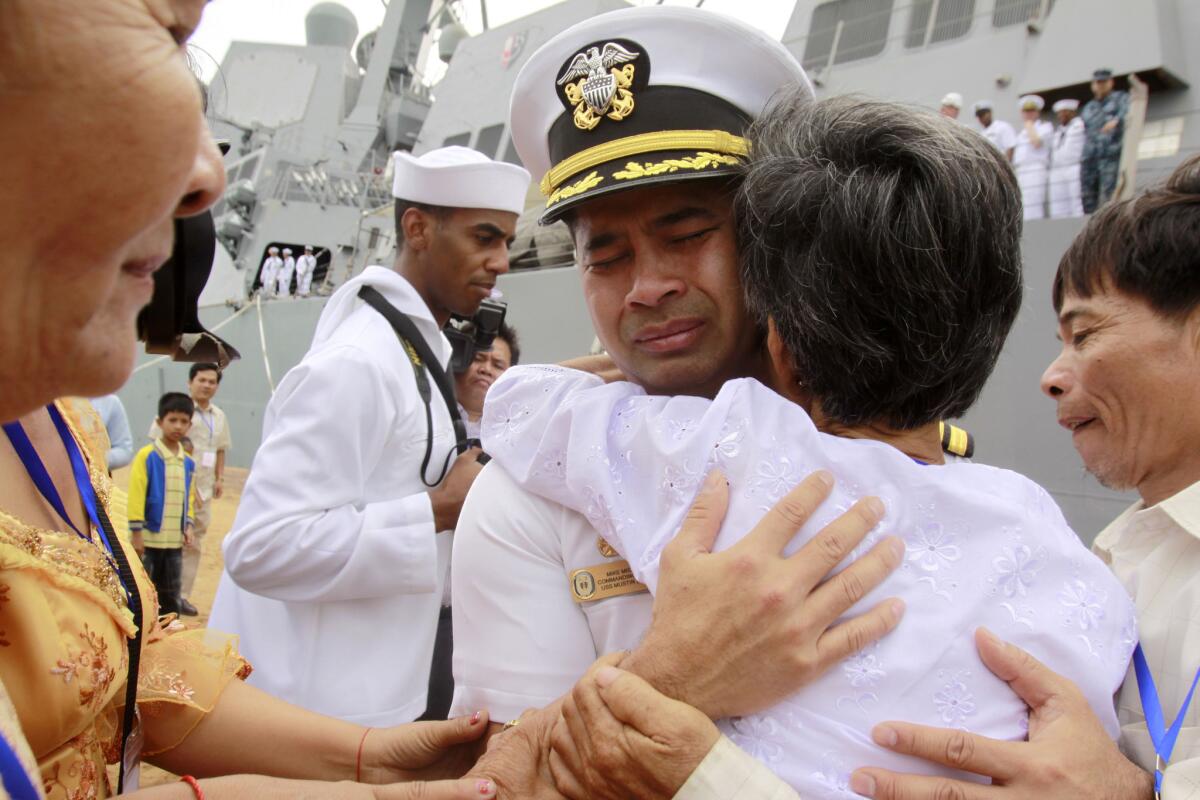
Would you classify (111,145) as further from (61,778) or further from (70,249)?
(61,778)

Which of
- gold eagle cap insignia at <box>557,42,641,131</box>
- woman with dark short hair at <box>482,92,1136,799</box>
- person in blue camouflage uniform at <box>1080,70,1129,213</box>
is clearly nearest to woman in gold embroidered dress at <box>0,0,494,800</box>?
woman with dark short hair at <box>482,92,1136,799</box>

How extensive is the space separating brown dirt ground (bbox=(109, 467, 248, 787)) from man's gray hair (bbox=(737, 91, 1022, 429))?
1.30 m

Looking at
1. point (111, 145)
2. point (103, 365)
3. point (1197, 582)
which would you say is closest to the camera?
point (111, 145)

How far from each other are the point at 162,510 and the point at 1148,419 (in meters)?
5.67

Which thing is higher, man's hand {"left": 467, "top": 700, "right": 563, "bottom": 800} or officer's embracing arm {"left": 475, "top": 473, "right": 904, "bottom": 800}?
officer's embracing arm {"left": 475, "top": 473, "right": 904, "bottom": 800}

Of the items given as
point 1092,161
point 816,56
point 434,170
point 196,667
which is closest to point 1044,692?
point 196,667

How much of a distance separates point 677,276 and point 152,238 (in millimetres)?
867

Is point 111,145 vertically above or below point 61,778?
above

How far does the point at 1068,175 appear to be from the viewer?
7684 mm

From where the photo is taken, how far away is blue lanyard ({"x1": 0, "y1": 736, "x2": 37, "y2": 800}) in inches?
30.9

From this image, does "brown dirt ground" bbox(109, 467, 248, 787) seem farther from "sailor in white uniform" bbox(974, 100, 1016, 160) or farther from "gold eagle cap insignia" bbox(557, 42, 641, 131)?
"sailor in white uniform" bbox(974, 100, 1016, 160)

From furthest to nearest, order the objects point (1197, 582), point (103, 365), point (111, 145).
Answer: point (1197, 582) < point (103, 365) < point (111, 145)

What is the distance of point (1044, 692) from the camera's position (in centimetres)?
99

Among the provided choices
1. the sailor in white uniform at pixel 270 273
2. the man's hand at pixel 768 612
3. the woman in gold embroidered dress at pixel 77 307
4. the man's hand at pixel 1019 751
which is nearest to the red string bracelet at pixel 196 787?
the woman in gold embroidered dress at pixel 77 307
